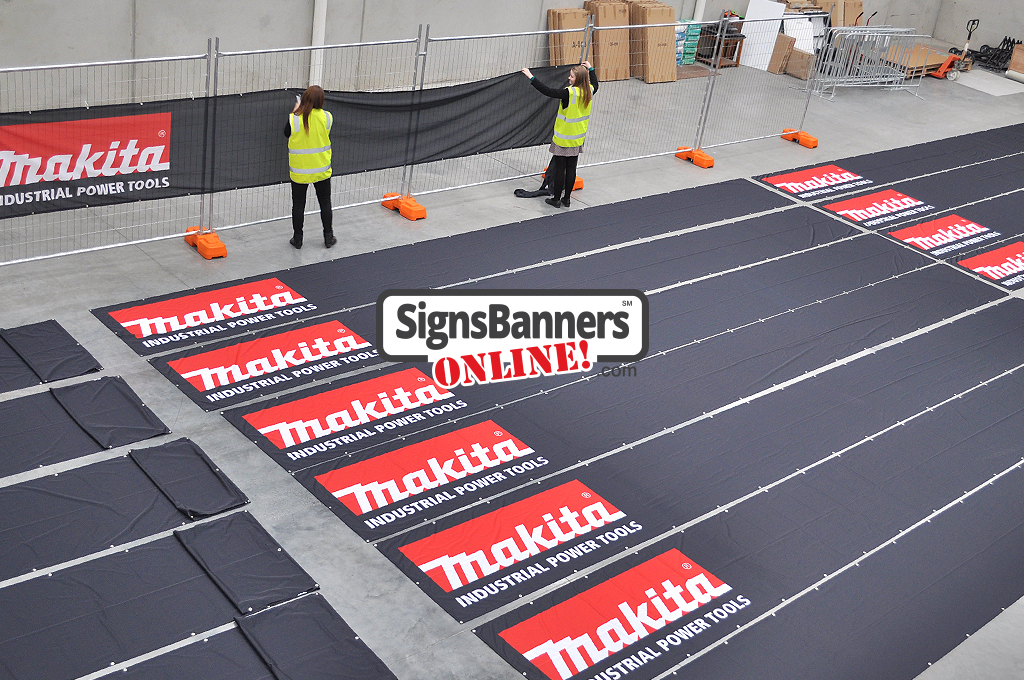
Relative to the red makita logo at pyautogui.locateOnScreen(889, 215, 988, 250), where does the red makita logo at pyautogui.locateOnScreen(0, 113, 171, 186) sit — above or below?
above

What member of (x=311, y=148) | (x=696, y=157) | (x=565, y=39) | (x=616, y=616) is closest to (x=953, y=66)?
(x=565, y=39)

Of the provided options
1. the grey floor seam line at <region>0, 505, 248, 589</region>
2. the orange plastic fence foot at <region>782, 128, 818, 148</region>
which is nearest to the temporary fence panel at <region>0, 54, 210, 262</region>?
the grey floor seam line at <region>0, 505, 248, 589</region>

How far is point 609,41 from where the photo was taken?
19.5 m

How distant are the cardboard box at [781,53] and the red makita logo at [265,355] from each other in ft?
49.3

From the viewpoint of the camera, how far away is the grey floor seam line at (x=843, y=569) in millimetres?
7087

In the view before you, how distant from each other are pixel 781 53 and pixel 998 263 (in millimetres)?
9292

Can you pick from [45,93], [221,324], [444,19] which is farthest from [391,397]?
[444,19]

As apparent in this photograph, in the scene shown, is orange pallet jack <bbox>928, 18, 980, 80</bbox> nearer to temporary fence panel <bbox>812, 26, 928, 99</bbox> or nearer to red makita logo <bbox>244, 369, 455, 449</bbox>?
temporary fence panel <bbox>812, 26, 928, 99</bbox>

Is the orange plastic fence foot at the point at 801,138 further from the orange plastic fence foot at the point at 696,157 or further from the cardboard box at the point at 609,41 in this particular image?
the cardboard box at the point at 609,41

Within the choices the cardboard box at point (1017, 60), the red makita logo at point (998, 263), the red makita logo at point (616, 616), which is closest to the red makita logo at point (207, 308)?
the red makita logo at point (616, 616)

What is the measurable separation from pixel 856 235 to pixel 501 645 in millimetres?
9798

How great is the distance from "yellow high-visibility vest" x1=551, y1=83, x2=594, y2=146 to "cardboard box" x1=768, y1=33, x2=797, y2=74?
410 inches

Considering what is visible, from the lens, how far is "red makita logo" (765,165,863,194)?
1592cm

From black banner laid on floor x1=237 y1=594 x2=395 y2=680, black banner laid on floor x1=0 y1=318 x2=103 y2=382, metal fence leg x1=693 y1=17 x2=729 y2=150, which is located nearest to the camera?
black banner laid on floor x1=237 y1=594 x2=395 y2=680
